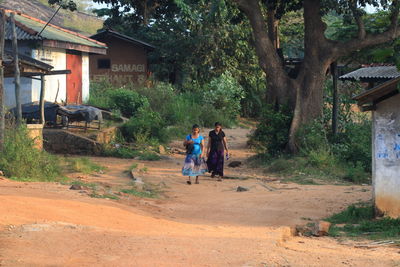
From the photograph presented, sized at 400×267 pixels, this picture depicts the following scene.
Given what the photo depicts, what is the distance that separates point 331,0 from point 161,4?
20.6m

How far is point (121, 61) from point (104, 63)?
87 cm

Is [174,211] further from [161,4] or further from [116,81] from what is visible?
[161,4]

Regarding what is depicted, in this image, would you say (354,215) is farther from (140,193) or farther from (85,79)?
(85,79)

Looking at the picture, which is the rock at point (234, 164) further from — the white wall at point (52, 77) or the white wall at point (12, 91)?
the white wall at point (12, 91)

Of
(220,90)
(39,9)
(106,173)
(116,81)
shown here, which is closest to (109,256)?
(106,173)

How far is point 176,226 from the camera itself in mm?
9688

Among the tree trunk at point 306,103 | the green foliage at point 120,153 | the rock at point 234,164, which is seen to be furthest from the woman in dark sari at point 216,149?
the green foliage at point 120,153

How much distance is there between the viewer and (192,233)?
29.6ft

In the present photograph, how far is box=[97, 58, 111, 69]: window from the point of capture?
33.6 metres

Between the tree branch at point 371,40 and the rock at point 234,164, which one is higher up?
the tree branch at point 371,40

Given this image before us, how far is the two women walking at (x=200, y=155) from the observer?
15.1 m

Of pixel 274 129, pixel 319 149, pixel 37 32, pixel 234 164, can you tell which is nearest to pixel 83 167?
pixel 234 164

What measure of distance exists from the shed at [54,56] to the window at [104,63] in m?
6.14

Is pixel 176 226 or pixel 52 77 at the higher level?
pixel 52 77
